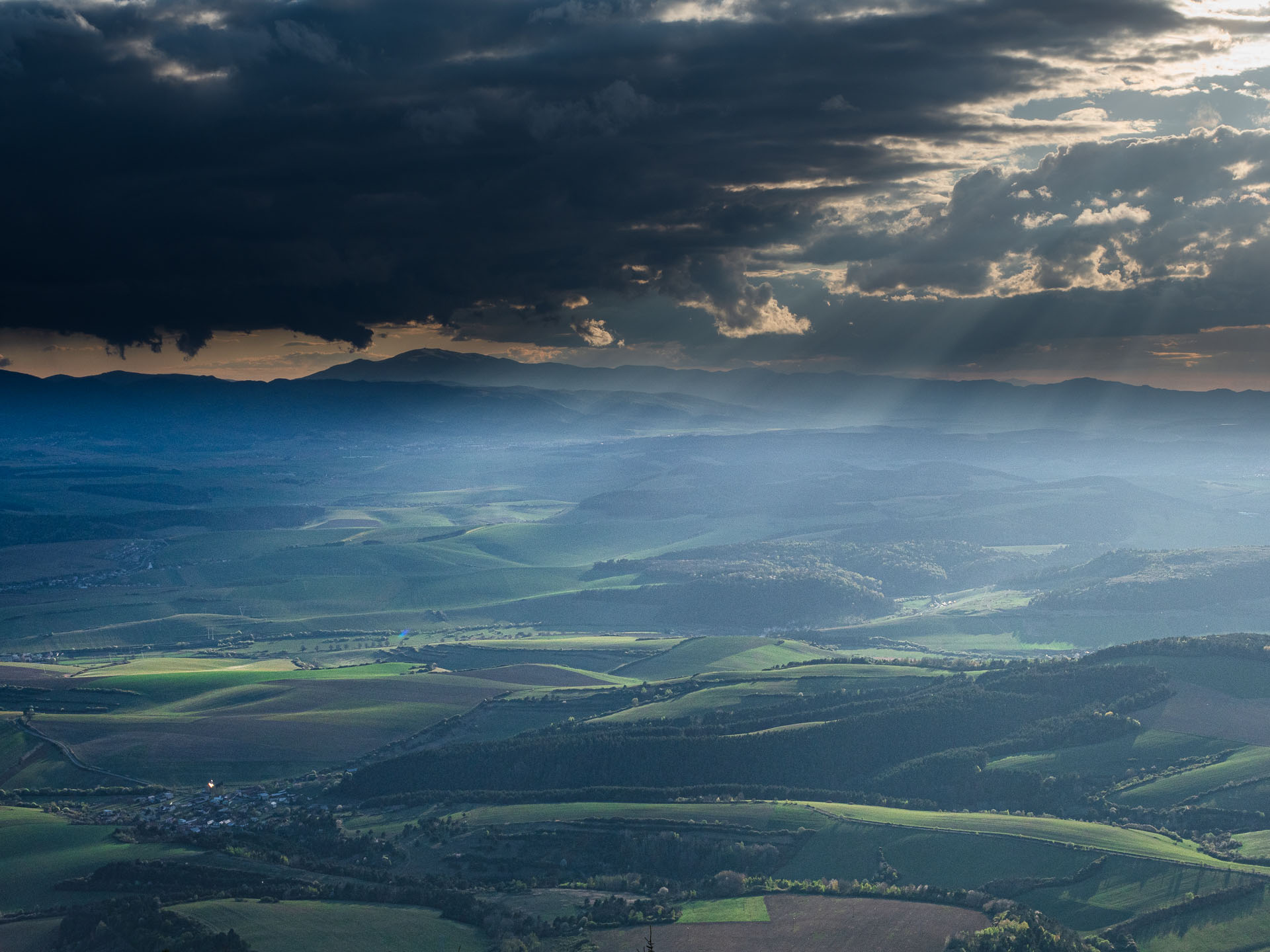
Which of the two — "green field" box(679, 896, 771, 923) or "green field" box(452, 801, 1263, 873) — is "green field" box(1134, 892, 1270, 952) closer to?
"green field" box(452, 801, 1263, 873)

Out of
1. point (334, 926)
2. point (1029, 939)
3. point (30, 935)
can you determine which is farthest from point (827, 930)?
point (30, 935)

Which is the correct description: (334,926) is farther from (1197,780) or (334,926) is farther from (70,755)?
(1197,780)

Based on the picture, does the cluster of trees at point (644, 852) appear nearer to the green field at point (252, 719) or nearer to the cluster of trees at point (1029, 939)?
the cluster of trees at point (1029, 939)

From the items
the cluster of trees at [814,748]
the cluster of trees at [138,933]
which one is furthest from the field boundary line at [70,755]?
the cluster of trees at [138,933]

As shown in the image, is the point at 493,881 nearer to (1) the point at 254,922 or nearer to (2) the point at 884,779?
(1) the point at 254,922

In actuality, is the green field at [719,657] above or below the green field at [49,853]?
below

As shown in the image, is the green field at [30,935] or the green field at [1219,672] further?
the green field at [1219,672]
